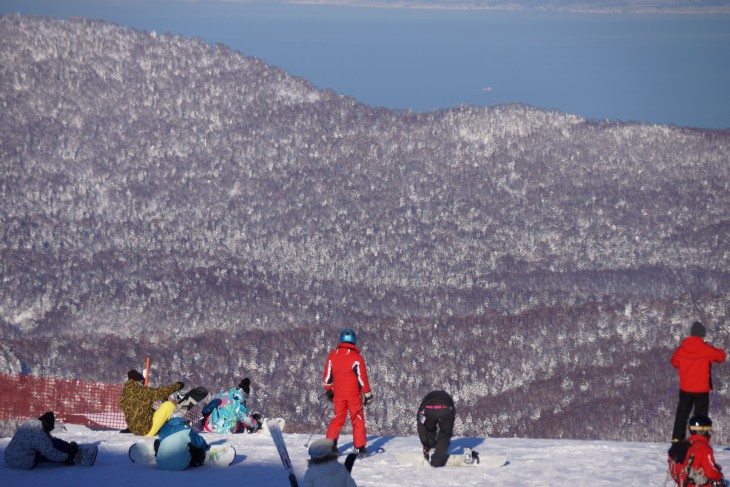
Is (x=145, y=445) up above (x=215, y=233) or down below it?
below

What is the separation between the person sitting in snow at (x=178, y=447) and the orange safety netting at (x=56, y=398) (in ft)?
45.7

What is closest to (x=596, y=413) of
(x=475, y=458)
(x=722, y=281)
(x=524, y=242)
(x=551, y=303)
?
(x=551, y=303)

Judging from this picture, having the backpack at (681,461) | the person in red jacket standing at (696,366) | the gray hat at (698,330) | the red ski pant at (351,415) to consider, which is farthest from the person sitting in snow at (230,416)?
the backpack at (681,461)

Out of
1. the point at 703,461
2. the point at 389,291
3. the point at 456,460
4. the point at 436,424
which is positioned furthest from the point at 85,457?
the point at 389,291

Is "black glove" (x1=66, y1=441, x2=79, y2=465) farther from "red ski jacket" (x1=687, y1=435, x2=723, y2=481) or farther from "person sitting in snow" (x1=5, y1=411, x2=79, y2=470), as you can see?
"red ski jacket" (x1=687, y1=435, x2=723, y2=481)

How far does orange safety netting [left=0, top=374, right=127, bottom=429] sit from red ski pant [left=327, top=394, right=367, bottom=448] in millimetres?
14827

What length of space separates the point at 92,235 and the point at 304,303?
39.5 m

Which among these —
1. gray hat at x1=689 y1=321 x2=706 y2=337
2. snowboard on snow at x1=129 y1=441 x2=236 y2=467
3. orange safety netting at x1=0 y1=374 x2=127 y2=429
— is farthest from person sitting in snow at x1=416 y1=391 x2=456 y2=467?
orange safety netting at x1=0 y1=374 x2=127 y2=429

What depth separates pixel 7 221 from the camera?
175250 mm

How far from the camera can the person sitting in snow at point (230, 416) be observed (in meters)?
26.3

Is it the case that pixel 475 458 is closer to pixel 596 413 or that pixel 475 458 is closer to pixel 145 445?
pixel 145 445

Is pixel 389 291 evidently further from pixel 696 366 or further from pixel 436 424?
pixel 696 366

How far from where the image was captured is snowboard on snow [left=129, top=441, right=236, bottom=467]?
22.0 meters

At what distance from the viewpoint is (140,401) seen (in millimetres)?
23688
